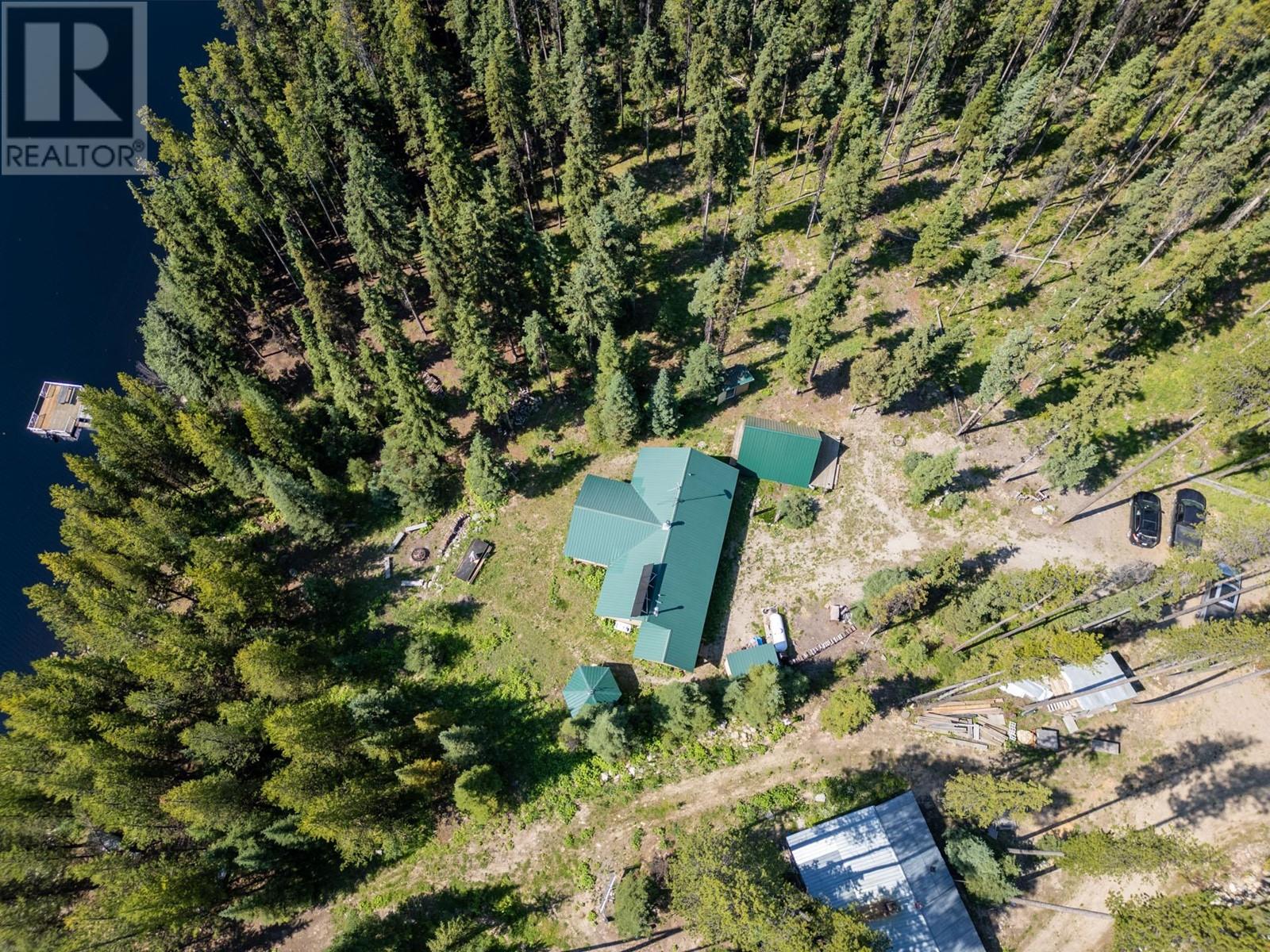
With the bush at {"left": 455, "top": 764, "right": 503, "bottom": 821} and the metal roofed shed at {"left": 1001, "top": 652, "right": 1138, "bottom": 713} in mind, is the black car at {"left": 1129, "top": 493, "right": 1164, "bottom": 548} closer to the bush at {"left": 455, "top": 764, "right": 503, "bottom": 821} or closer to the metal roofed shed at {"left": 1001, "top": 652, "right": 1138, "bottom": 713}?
the metal roofed shed at {"left": 1001, "top": 652, "right": 1138, "bottom": 713}

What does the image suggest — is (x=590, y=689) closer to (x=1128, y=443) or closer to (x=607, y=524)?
(x=607, y=524)

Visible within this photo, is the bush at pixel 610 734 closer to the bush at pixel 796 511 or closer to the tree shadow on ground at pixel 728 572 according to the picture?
the tree shadow on ground at pixel 728 572

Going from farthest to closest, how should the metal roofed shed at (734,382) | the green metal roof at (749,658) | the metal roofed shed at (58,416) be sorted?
the metal roofed shed at (58,416), the metal roofed shed at (734,382), the green metal roof at (749,658)

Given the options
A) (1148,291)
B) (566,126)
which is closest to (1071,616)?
(1148,291)

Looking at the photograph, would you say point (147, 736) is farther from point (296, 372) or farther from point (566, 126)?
point (566, 126)

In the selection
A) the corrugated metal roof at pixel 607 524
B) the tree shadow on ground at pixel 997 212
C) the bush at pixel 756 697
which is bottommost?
the bush at pixel 756 697

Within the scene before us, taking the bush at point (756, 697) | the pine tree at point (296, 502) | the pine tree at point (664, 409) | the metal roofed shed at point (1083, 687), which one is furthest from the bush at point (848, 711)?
the pine tree at point (296, 502)
